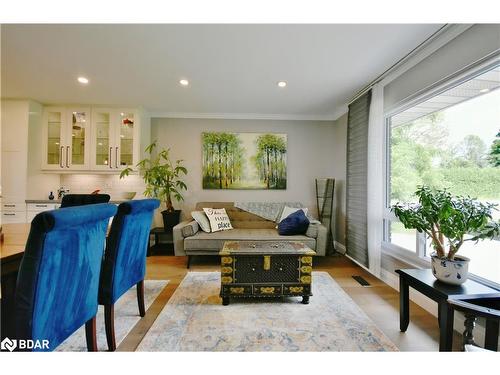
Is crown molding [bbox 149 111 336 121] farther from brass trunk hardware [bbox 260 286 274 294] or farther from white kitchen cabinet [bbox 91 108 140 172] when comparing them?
brass trunk hardware [bbox 260 286 274 294]

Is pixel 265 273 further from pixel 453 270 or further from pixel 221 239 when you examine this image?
pixel 453 270

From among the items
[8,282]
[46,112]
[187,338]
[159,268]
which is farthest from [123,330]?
[46,112]

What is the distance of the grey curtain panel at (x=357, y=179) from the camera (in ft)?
10.9

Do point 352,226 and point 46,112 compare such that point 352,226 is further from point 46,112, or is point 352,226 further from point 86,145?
point 46,112

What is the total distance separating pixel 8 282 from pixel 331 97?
3.94 m

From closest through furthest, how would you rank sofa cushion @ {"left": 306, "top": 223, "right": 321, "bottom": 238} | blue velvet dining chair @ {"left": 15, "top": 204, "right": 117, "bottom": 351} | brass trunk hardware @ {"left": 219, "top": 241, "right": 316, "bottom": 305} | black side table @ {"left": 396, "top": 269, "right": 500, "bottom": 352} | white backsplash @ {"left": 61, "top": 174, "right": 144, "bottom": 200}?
blue velvet dining chair @ {"left": 15, "top": 204, "right": 117, "bottom": 351}
black side table @ {"left": 396, "top": 269, "right": 500, "bottom": 352}
brass trunk hardware @ {"left": 219, "top": 241, "right": 316, "bottom": 305}
sofa cushion @ {"left": 306, "top": 223, "right": 321, "bottom": 238}
white backsplash @ {"left": 61, "top": 174, "right": 144, "bottom": 200}

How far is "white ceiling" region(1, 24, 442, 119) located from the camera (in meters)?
2.12

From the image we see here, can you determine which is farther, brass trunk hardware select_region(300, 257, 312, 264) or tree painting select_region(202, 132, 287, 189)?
tree painting select_region(202, 132, 287, 189)

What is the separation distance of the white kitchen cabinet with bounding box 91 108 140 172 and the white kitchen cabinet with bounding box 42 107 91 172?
4.8 inches

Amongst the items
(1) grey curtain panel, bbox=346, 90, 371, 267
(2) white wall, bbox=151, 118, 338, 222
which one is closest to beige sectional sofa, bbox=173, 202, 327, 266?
(1) grey curtain panel, bbox=346, 90, 371, 267

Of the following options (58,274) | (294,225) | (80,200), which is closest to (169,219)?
(80,200)

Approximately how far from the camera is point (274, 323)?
2037 mm

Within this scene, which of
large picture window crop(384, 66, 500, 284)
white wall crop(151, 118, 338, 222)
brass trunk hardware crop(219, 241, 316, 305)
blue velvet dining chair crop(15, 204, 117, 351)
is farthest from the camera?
white wall crop(151, 118, 338, 222)

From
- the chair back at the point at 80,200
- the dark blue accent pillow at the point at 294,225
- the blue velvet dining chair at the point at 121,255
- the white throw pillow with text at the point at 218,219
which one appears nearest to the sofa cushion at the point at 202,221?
the white throw pillow with text at the point at 218,219
